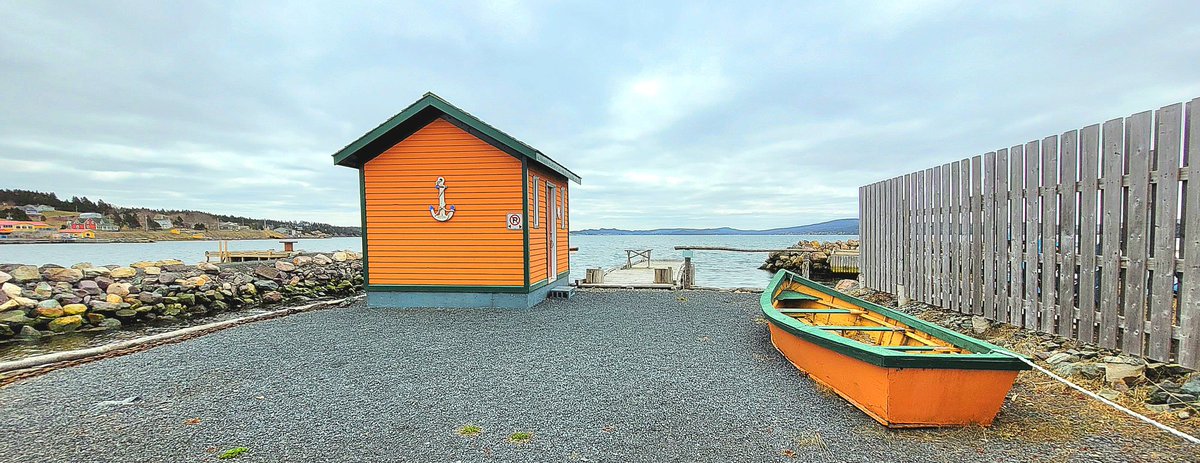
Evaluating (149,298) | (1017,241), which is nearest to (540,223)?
(1017,241)

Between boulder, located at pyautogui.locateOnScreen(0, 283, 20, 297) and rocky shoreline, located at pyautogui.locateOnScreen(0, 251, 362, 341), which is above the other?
boulder, located at pyautogui.locateOnScreen(0, 283, 20, 297)

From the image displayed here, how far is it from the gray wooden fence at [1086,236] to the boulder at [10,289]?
15.7 metres

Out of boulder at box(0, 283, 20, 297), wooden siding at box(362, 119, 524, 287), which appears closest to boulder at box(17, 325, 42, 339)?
boulder at box(0, 283, 20, 297)

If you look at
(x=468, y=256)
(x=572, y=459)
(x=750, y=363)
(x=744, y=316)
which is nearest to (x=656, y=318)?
(x=744, y=316)

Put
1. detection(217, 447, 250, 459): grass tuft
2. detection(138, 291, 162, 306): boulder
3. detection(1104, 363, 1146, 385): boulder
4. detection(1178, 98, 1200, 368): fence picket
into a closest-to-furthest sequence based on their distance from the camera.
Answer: detection(217, 447, 250, 459): grass tuft → detection(1178, 98, 1200, 368): fence picket → detection(1104, 363, 1146, 385): boulder → detection(138, 291, 162, 306): boulder

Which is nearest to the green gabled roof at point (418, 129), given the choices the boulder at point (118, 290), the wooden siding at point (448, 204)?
the wooden siding at point (448, 204)

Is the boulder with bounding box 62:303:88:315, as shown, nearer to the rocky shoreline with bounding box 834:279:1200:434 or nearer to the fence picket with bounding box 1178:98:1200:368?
the rocky shoreline with bounding box 834:279:1200:434

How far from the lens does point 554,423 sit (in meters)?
3.53

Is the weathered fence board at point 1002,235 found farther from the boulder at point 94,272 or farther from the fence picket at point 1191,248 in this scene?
the boulder at point 94,272

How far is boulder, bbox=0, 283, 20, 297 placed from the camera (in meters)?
9.12

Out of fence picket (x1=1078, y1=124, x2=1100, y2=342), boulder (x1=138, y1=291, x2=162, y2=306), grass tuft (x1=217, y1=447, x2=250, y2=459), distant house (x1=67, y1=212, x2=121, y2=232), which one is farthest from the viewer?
distant house (x1=67, y1=212, x2=121, y2=232)

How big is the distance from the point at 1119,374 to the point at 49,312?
15010 mm

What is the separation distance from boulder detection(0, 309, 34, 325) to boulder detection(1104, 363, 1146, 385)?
14690 millimetres

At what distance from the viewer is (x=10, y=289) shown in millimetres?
9266
